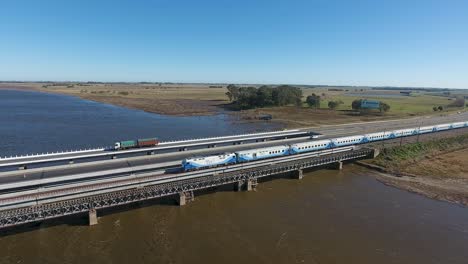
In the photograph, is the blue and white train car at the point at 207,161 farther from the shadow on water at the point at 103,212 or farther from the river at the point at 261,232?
the river at the point at 261,232

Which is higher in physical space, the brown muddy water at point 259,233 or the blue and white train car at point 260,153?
the blue and white train car at point 260,153

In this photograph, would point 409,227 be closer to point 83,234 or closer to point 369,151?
point 369,151

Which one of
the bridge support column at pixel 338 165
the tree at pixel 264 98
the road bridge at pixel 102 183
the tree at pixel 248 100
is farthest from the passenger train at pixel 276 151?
the tree at pixel 248 100

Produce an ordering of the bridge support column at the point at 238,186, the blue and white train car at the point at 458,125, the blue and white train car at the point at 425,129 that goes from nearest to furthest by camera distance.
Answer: the bridge support column at the point at 238,186, the blue and white train car at the point at 425,129, the blue and white train car at the point at 458,125

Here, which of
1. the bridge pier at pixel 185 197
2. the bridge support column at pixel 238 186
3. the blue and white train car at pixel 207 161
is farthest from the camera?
the bridge support column at pixel 238 186

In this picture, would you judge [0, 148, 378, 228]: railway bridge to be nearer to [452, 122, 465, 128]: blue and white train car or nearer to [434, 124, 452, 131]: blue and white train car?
[434, 124, 452, 131]: blue and white train car

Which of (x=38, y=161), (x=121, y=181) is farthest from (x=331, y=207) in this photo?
(x=38, y=161)

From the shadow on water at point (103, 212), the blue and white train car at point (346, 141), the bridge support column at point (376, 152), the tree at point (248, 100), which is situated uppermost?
the tree at point (248, 100)

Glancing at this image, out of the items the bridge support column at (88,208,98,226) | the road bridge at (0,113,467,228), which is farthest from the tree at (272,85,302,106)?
the bridge support column at (88,208,98,226)
